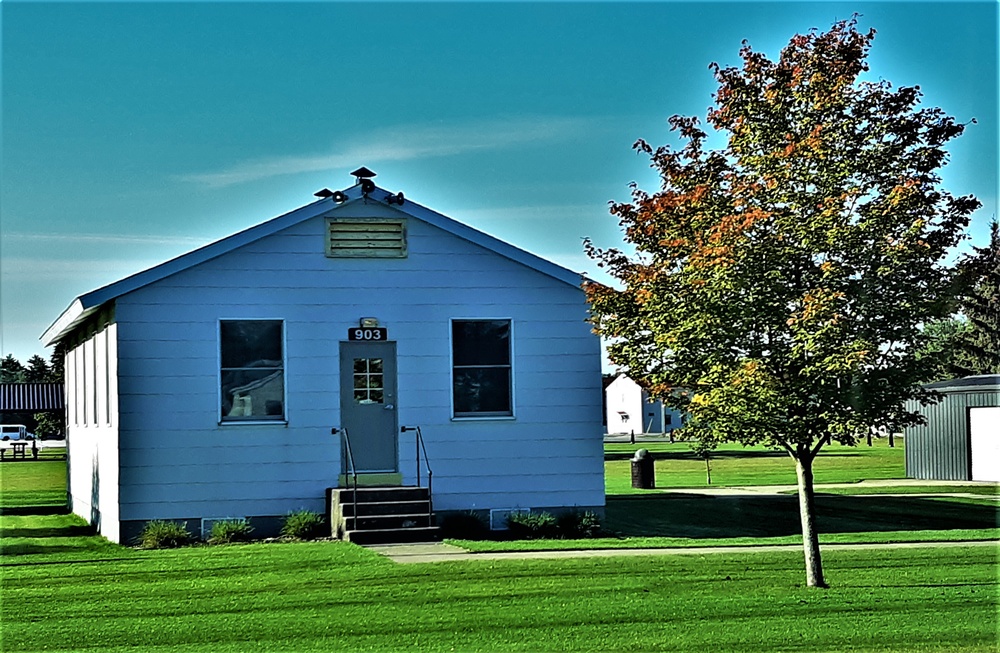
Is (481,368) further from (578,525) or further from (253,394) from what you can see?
(253,394)

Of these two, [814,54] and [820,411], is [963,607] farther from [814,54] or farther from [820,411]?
[814,54]

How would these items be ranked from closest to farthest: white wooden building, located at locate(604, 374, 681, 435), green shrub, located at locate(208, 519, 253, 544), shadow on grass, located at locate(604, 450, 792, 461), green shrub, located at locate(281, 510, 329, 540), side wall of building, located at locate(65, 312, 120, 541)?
green shrub, located at locate(208, 519, 253, 544), green shrub, located at locate(281, 510, 329, 540), side wall of building, located at locate(65, 312, 120, 541), shadow on grass, located at locate(604, 450, 792, 461), white wooden building, located at locate(604, 374, 681, 435)

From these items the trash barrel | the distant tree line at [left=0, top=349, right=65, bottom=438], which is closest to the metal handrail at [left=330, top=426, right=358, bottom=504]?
the trash barrel

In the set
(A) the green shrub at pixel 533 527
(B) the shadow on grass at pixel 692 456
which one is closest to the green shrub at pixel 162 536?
(A) the green shrub at pixel 533 527

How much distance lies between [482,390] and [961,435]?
1935cm

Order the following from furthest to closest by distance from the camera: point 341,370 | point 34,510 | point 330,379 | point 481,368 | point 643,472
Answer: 1. point 643,472
2. point 34,510
3. point 481,368
4. point 341,370
5. point 330,379

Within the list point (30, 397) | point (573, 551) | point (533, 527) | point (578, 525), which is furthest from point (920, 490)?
point (30, 397)

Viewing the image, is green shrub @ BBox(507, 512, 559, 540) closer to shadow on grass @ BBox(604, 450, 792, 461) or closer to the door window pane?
the door window pane

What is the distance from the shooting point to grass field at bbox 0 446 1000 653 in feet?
36.9

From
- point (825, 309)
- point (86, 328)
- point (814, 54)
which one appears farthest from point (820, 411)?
point (86, 328)

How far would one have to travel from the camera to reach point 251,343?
65.1ft

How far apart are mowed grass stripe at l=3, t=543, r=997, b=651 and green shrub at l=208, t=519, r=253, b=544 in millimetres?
2083

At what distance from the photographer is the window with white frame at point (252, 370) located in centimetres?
1970

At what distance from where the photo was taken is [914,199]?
512 inches
